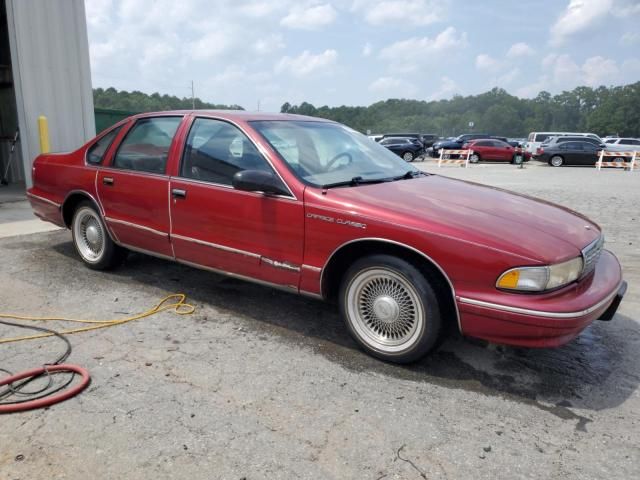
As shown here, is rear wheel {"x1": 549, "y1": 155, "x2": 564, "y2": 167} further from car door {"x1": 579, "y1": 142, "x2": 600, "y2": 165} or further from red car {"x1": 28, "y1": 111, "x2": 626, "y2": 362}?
red car {"x1": 28, "y1": 111, "x2": 626, "y2": 362}

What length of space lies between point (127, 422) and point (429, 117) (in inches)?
4352

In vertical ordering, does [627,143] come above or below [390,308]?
above

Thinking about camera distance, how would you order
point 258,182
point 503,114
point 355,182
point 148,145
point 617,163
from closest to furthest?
point 258,182, point 355,182, point 148,145, point 617,163, point 503,114

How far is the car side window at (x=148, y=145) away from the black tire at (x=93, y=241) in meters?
0.65

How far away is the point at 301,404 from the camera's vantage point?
2.77m

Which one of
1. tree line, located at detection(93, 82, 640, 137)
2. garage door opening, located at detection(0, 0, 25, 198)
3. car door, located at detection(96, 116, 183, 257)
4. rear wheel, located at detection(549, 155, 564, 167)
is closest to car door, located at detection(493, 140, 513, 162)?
rear wheel, located at detection(549, 155, 564, 167)

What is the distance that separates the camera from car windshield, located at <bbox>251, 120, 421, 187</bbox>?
366 cm

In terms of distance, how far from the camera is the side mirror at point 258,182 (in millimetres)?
3426

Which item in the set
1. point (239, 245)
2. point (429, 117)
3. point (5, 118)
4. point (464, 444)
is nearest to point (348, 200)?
point (239, 245)

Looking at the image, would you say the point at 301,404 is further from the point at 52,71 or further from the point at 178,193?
the point at 52,71

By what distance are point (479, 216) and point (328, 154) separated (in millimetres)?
1347

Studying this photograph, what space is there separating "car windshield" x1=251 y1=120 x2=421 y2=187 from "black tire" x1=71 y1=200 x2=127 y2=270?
6.58 feet

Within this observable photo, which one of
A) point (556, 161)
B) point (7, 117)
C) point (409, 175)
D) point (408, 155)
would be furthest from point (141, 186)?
point (408, 155)

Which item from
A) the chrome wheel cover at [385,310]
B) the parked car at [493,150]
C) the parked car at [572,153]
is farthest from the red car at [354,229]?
the parked car at [493,150]
